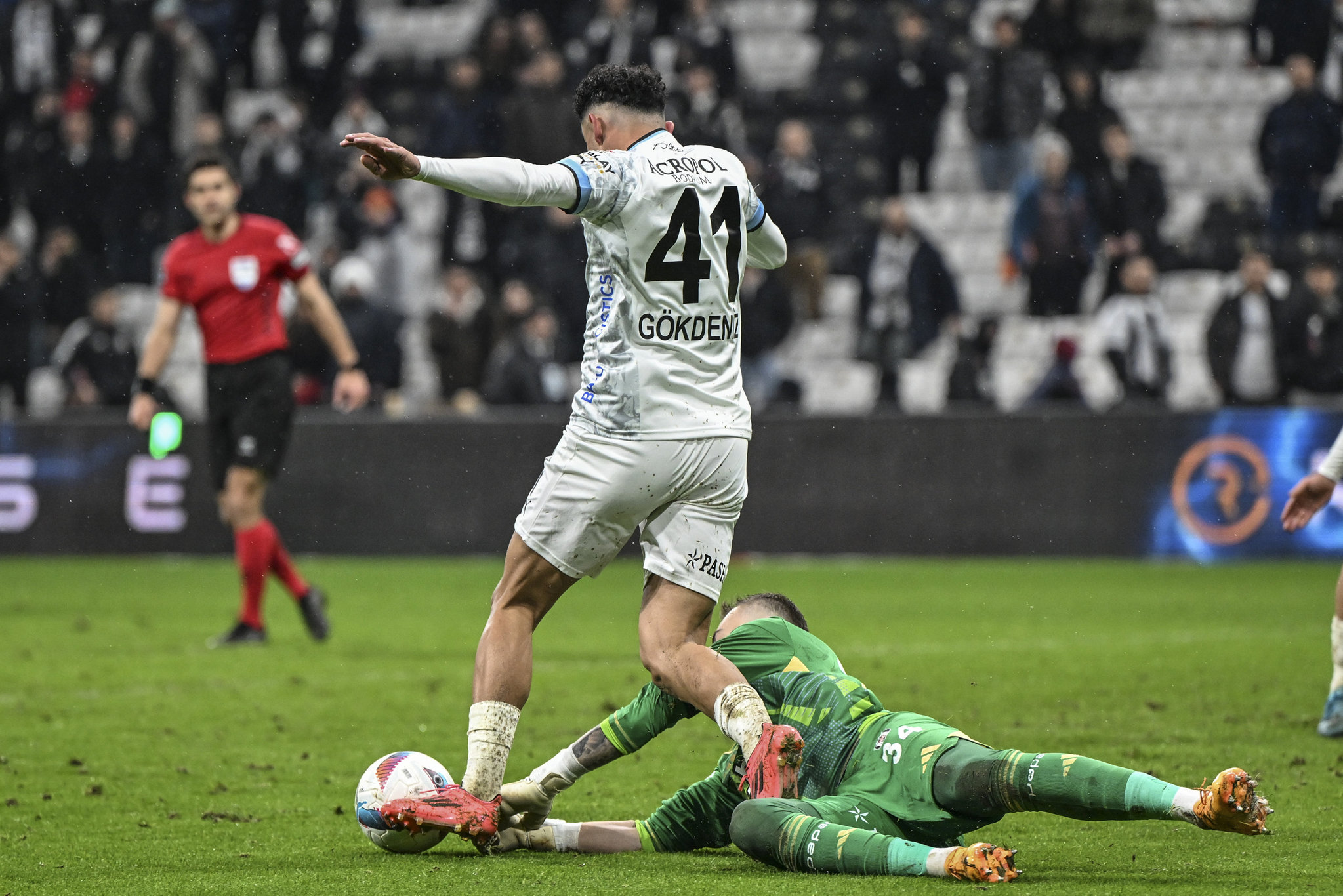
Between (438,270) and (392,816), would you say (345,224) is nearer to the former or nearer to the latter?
(438,270)

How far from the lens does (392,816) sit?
15.3 feet

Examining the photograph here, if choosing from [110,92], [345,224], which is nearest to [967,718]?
[345,224]

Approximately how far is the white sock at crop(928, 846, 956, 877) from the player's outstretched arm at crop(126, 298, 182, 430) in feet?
21.2

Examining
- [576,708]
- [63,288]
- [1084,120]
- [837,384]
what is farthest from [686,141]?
[576,708]

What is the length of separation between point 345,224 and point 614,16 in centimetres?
328

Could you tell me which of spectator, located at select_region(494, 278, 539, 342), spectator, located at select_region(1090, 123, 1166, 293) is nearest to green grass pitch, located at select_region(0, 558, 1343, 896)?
spectator, located at select_region(494, 278, 539, 342)

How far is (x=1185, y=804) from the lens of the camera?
4086mm

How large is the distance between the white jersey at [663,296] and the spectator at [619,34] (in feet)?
39.1

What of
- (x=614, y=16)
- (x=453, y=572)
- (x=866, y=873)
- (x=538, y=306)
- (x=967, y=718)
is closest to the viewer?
(x=866, y=873)

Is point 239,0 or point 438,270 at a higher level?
point 239,0

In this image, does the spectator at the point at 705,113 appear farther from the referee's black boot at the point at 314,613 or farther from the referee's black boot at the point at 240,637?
the referee's black boot at the point at 240,637

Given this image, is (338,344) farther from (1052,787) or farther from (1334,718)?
(1052,787)

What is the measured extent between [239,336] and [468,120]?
8.07 m

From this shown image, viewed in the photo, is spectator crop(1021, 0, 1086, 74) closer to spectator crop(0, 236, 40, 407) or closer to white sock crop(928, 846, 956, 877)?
spectator crop(0, 236, 40, 407)
